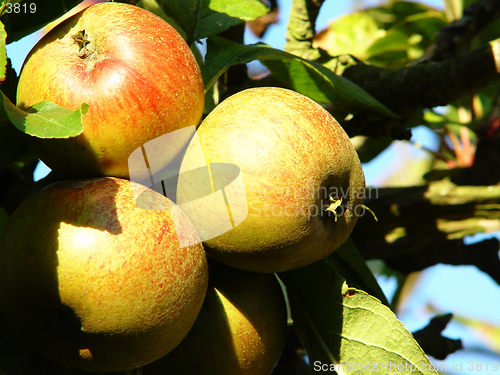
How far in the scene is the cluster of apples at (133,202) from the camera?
3.17 ft

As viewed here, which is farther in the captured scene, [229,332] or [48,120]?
[229,332]

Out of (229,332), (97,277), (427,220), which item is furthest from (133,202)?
(427,220)

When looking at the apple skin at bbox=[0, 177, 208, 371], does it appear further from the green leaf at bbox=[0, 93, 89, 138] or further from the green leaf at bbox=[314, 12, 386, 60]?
the green leaf at bbox=[314, 12, 386, 60]

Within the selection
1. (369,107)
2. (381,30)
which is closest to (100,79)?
(369,107)

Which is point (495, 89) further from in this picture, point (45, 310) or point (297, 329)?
point (45, 310)

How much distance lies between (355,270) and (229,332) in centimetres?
44

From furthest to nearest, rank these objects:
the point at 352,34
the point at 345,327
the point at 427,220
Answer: the point at 352,34
the point at 427,220
the point at 345,327

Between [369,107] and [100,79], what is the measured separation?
2.56 ft

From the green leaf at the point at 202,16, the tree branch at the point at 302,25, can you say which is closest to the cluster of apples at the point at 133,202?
the green leaf at the point at 202,16

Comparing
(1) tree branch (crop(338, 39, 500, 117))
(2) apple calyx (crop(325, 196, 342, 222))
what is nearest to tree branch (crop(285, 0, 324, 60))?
(1) tree branch (crop(338, 39, 500, 117))

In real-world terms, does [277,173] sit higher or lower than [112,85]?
lower

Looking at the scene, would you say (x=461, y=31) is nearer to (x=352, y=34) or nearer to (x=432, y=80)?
(x=432, y=80)

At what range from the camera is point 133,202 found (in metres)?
1.04

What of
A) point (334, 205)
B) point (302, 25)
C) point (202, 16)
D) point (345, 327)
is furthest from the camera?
point (302, 25)
